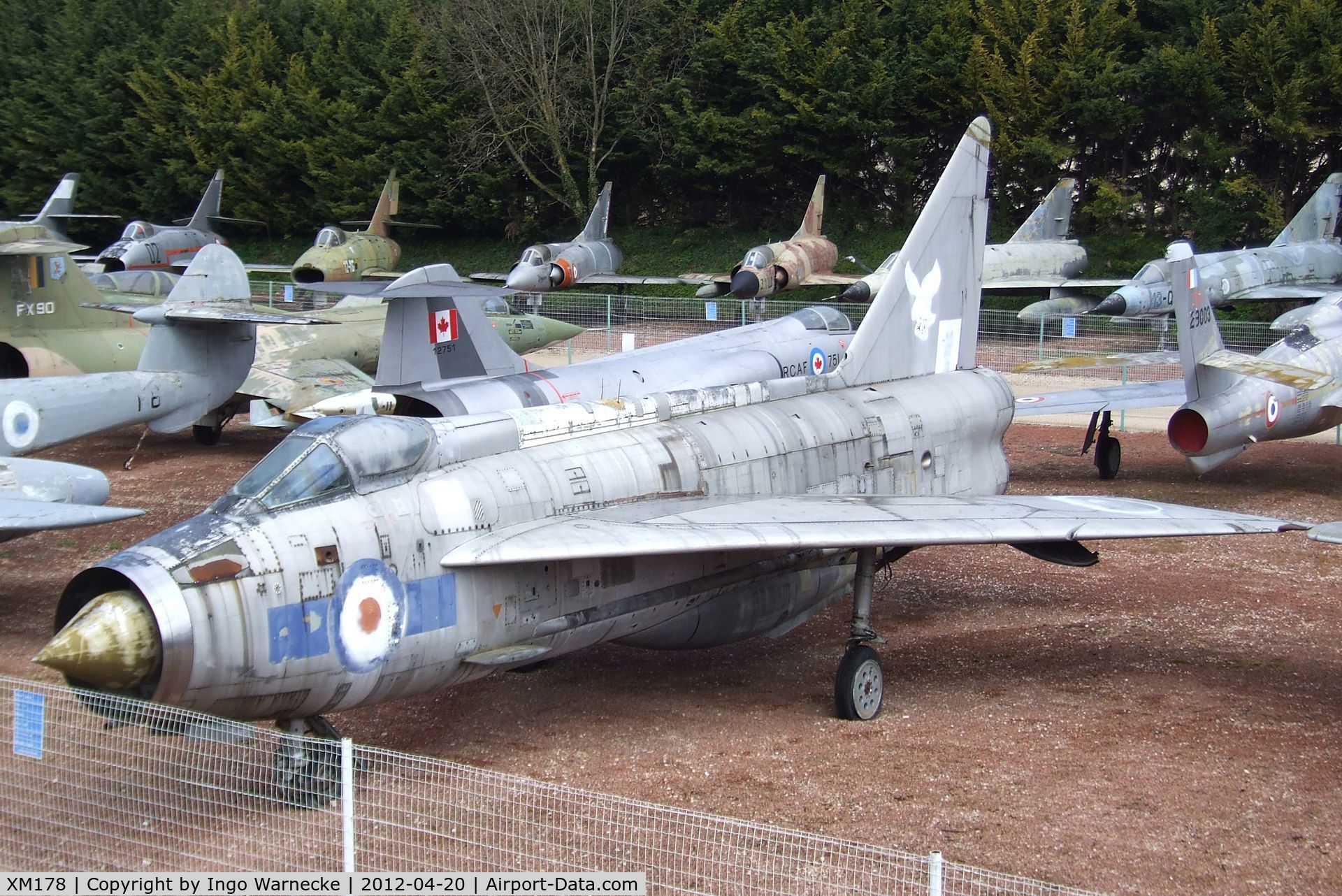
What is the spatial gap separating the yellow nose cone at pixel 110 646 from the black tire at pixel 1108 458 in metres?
14.3

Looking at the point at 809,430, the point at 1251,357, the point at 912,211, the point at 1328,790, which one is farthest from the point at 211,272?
the point at 912,211

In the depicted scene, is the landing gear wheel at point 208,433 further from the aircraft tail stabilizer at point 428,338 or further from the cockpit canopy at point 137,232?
the cockpit canopy at point 137,232

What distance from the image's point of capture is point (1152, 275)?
89.8 feet

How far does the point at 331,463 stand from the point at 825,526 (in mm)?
3441

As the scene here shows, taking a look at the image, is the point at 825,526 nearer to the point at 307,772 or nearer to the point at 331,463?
the point at 331,463

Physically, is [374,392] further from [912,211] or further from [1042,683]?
[912,211]

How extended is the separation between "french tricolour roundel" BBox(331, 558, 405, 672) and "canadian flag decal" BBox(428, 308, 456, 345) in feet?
26.3

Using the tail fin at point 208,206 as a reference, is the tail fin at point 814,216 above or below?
below

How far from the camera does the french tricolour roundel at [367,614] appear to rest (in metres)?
7.80

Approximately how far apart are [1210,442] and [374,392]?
10353 millimetres

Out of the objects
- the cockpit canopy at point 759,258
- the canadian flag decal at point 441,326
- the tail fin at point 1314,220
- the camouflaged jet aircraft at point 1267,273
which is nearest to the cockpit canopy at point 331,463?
the canadian flag decal at point 441,326

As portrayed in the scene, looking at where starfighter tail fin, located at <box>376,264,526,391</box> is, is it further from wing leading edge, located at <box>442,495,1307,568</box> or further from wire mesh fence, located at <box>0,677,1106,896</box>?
wire mesh fence, located at <box>0,677,1106,896</box>

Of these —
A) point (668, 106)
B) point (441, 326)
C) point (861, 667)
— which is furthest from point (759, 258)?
point (861, 667)

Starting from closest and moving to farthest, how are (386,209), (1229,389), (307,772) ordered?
(307,772) → (1229,389) → (386,209)
